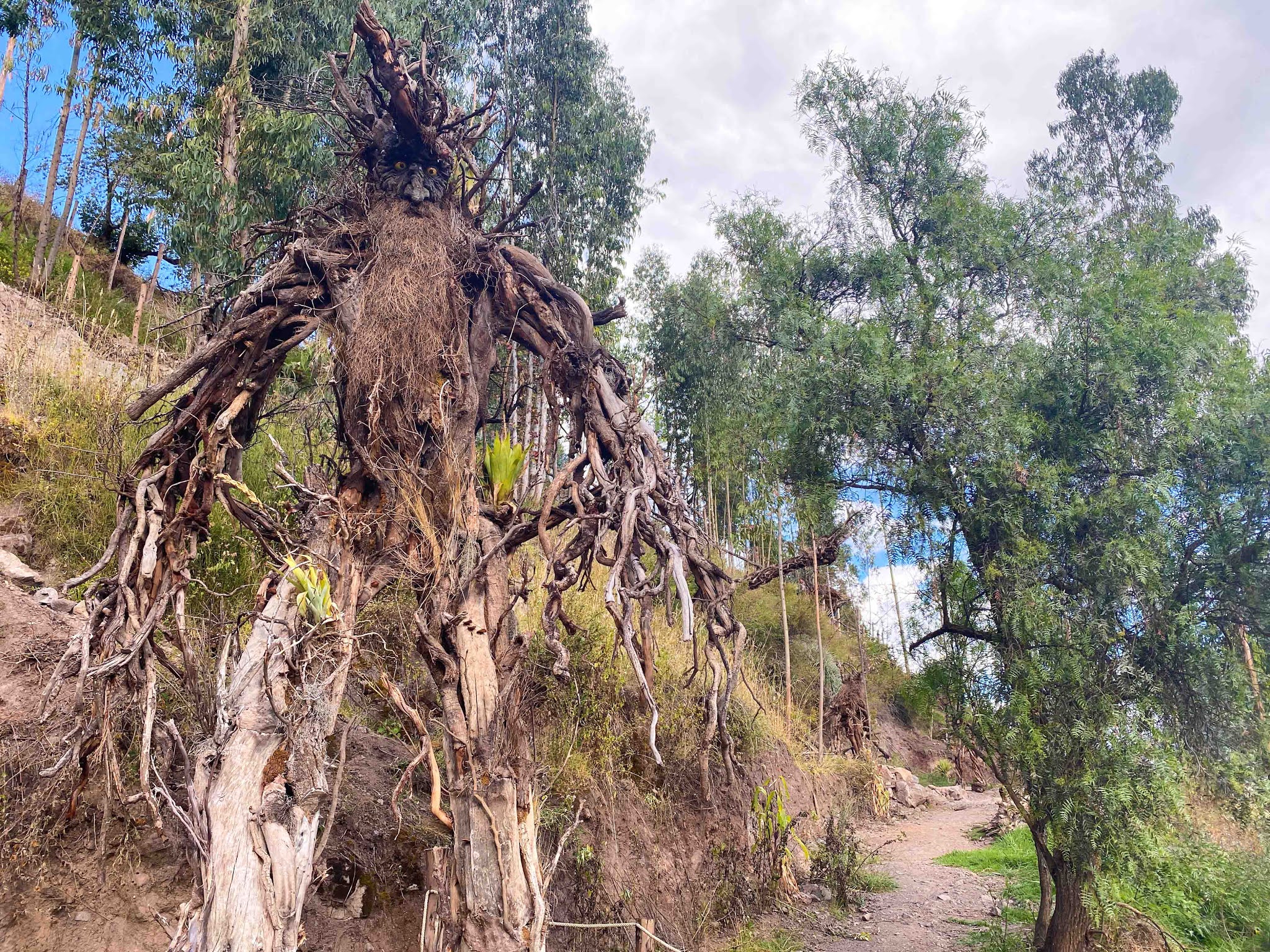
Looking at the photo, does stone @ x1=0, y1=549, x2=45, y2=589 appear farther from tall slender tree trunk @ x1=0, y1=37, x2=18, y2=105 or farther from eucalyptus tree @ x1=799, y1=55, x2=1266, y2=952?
tall slender tree trunk @ x1=0, y1=37, x2=18, y2=105

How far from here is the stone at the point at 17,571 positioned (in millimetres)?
4914

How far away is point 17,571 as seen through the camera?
4977 mm

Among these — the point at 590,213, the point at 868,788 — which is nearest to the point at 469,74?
the point at 590,213

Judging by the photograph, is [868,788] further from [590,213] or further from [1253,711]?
[590,213]

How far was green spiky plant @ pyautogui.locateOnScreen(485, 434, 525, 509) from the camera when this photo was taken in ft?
12.8

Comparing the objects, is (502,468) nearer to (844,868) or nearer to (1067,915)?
(1067,915)

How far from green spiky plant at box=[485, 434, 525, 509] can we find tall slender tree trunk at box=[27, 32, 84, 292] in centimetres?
1303

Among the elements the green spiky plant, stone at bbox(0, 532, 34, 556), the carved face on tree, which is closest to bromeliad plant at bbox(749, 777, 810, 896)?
the green spiky plant

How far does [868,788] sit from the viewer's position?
536 inches

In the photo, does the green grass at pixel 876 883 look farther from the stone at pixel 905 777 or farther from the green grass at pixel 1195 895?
the stone at pixel 905 777

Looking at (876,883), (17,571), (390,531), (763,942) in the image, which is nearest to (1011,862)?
(876,883)

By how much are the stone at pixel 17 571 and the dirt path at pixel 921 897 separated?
702 centimetres

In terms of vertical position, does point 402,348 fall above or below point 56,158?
below

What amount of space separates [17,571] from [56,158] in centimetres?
1510
